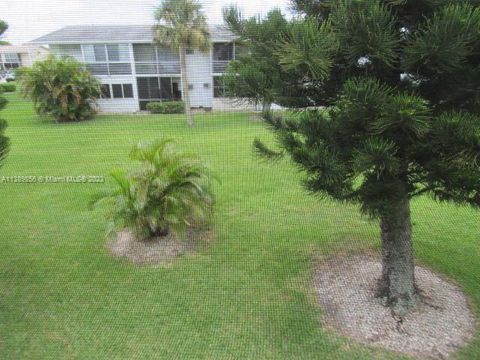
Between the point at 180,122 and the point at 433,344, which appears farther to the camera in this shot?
the point at 180,122

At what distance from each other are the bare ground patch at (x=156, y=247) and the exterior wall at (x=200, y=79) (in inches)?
59.0

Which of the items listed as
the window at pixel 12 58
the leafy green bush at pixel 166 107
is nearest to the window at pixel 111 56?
the leafy green bush at pixel 166 107

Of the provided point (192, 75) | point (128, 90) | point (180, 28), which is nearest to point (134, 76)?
point (128, 90)

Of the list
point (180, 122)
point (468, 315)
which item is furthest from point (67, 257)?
point (180, 122)

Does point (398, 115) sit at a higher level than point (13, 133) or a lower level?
higher

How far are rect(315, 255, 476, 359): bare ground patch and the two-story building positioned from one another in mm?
1742

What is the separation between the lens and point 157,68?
4258 mm

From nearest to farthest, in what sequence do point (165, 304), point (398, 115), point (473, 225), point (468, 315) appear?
point (398, 115)
point (468, 315)
point (165, 304)
point (473, 225)

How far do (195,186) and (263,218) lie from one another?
698 mm

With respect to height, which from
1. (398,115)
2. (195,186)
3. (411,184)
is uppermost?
(398,115)

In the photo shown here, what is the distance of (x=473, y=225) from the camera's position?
2381 millimetres

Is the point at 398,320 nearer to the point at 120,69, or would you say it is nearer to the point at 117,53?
the point at 117,53

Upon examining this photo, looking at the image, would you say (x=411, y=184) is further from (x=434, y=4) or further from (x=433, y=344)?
(x=433, y=344)

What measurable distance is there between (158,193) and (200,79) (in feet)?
6.84
